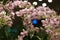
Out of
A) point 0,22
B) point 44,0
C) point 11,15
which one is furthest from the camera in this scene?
point 44,0

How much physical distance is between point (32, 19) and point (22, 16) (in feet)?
0.33

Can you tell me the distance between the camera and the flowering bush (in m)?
2.49

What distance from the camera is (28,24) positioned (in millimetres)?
2557

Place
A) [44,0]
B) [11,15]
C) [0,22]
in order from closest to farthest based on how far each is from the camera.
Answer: [0,22] → [11,15] → [44,0]

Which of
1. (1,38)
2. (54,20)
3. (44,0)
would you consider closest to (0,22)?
(1,38)

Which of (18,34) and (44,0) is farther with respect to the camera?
(44,0)

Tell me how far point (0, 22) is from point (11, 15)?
0.68ft

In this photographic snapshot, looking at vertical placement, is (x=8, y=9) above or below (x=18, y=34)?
above

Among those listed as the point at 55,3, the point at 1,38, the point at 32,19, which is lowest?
the point at 55,3

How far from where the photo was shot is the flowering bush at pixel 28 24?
2.49 m

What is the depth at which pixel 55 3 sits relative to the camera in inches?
304

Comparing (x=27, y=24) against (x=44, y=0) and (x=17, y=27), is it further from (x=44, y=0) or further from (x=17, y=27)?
(x=44, y=0)

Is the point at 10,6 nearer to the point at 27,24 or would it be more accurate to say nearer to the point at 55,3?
the point at 27,24

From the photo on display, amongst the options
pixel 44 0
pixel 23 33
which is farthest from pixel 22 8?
pixel 44 0
